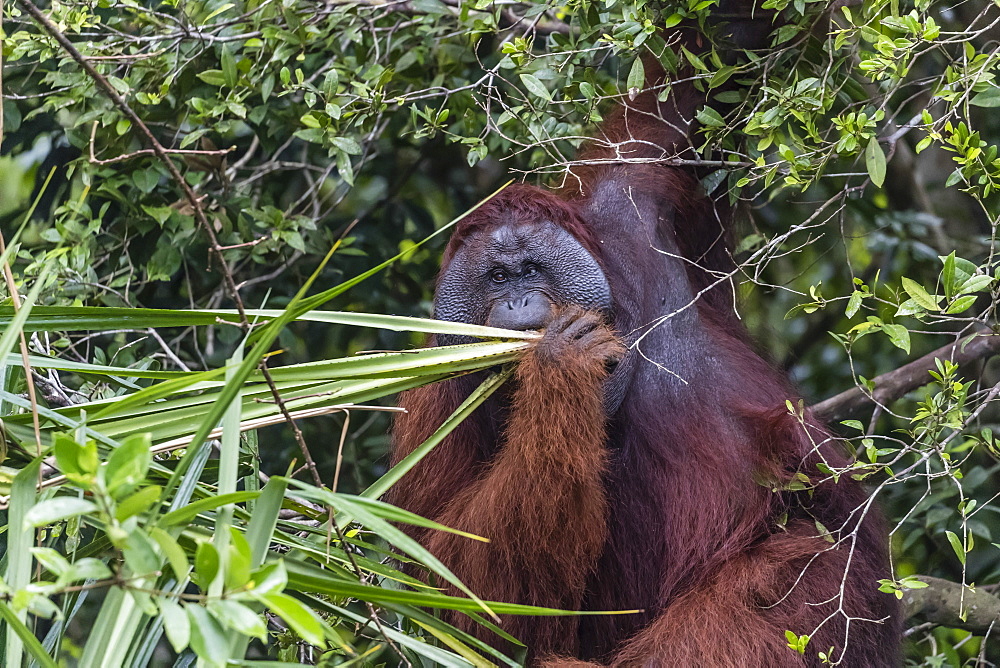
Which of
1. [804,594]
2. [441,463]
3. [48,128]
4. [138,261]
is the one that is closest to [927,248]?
[804,594]

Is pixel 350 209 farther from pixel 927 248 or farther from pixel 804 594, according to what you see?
pixel 804 594

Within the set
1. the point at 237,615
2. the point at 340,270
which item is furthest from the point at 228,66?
the point at 237,615

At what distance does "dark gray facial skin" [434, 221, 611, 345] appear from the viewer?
117 inches

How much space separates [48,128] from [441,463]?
2.32 metres

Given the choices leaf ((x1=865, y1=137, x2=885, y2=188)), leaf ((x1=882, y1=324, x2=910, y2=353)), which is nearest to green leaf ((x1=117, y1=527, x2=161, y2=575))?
leaf ((x1=882, y1=324, x2=910, y2=353))

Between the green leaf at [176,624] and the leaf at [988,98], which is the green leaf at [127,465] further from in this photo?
the leaf at [988,98]

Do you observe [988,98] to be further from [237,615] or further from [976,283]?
[237,615]

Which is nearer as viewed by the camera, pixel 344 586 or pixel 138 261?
pixel 344 586

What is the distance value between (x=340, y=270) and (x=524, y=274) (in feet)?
5.00

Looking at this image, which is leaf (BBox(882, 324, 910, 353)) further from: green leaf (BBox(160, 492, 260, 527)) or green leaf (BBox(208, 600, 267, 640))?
green leaf (BBox(208, 600, 267, 640))

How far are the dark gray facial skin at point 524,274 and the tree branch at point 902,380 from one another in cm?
89

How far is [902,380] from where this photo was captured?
140 inches

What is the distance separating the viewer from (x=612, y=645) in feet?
10.2

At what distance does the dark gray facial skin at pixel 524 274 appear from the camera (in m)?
2.98
